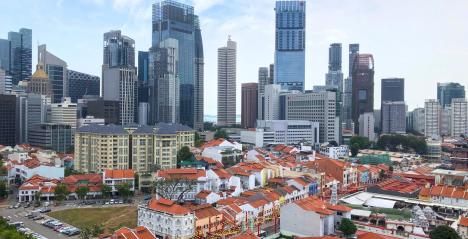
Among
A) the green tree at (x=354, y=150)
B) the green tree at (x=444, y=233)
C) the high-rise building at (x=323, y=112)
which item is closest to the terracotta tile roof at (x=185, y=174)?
the green tree at (x=444, y=233)

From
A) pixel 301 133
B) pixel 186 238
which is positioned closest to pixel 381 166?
pixel 301 133

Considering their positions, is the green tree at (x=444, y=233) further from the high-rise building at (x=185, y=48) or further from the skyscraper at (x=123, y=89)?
the high-rise building at (x=185, y=48)

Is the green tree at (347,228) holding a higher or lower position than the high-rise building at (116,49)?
lower

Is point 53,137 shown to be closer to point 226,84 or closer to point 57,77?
point 57,77

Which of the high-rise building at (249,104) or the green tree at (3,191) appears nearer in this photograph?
the green tree at (3,191)

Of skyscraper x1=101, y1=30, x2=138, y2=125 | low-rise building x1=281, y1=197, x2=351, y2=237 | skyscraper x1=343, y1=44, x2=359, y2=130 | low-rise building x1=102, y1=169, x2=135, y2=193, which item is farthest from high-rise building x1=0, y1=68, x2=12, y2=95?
skyscraper x1=343, y1=44, x2=359, y2=130

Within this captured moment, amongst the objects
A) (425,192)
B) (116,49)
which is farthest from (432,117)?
(116,49)
